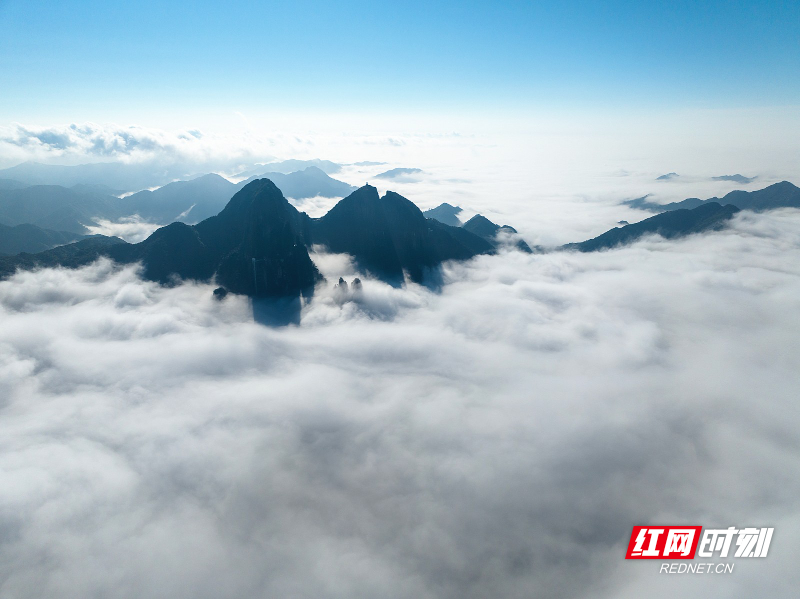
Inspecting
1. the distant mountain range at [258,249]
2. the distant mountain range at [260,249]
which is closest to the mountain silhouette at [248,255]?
the distant mountain range at [258,249]

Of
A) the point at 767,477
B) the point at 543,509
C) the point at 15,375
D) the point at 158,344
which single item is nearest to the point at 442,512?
the point at 543,509

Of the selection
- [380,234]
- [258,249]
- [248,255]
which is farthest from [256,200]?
[380,234]

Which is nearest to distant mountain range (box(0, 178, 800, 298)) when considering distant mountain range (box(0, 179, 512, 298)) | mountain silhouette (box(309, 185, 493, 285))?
distant mountain range (box(0, 179, 512, 298))

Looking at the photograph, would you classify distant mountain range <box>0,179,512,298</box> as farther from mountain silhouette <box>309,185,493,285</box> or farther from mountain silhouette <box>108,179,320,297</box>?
mountain silhouette <box>309,185,493,285</box>

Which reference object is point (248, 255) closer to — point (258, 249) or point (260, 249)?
→ point (258, 249)

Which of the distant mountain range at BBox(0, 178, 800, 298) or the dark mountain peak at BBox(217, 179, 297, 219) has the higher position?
the dark mountain peak at BBox(217, 179, 297, 219)

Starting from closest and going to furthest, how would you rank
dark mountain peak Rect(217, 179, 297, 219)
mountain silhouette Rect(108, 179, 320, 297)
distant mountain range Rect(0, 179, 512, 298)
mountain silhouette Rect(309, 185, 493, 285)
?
distant mountain range Rect(0, 179, 512, 298), mountain silhouette Rect(108, 179, 320, 297), dark mountain peak Rect(217, 179, 297, 219), mountain silhouette Rect(309, 185, 493, 285)

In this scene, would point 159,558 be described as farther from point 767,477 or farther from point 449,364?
point 767,477

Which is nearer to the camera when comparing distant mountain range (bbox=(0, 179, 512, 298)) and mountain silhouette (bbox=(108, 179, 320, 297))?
distant mountain range (bbox=(0, 179, 512, 298))

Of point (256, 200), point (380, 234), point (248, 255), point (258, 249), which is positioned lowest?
point (248, 255)

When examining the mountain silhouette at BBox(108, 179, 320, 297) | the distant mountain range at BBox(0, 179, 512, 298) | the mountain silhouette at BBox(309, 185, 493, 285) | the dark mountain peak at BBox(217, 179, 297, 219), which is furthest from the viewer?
the mountain silhouette at BBox(309, 185, 493, 285)
